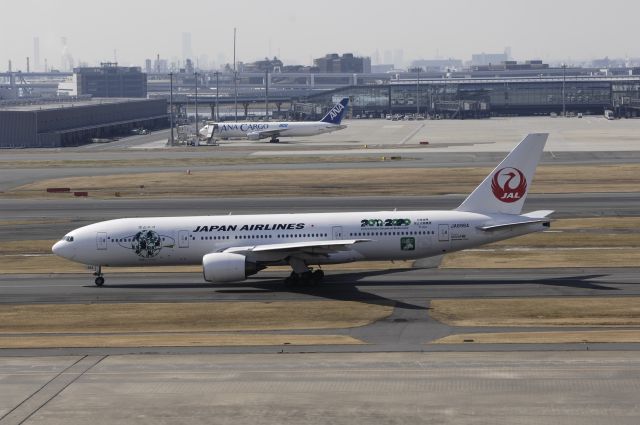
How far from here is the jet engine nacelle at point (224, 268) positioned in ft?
174

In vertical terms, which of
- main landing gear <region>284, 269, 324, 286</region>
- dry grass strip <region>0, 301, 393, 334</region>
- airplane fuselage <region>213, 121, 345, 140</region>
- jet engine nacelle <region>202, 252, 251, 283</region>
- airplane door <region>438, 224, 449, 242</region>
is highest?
airplane fuselage <region>213, 121, 345, 140</region>

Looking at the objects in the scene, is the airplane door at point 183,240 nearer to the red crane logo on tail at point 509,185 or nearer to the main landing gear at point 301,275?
the main landing gear at point 301,275

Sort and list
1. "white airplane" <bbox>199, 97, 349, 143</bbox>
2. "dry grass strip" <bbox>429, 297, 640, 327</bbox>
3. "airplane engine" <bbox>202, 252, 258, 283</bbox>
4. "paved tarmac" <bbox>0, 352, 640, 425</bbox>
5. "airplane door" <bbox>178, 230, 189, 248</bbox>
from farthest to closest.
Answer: "white airplane" <bbox>199, 97, 349, 143</bbox>, "airplane door" <bbox>178, 230, 189, 248</bbox>, "airplane engine" <bbox>202, 252, 258, 283</bbox>, "dry grass strip" <bbox>429, 297, 640, 327</bbox>, "paved tarmac" <bbox>0, 352, 640, 425</bbox>

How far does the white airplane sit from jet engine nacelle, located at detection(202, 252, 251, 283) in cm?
12036

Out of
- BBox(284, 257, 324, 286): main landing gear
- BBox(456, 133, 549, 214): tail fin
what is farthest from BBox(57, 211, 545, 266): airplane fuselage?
BBox(456, 133, 549, 214): tail fin

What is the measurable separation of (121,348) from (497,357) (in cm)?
1515

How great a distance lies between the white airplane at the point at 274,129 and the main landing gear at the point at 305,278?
119 m

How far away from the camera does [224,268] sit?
53.1 meters

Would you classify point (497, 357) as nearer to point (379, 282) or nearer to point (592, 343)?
Answer: point (592, 343)

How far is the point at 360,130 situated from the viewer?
19988 centimetres

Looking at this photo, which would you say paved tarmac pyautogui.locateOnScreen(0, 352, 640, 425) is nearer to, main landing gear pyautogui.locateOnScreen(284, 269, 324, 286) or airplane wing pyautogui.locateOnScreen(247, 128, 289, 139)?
main landing gear pyautogui.locateOnScreen(284, 269, 324, 286)

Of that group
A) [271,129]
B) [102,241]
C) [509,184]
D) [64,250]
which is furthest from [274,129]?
[509,184]

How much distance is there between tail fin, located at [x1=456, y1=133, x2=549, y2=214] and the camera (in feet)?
182

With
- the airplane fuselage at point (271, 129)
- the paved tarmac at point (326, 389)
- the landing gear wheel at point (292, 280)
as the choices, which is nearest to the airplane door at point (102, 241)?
the landing gear wheel at point (292, 280)
